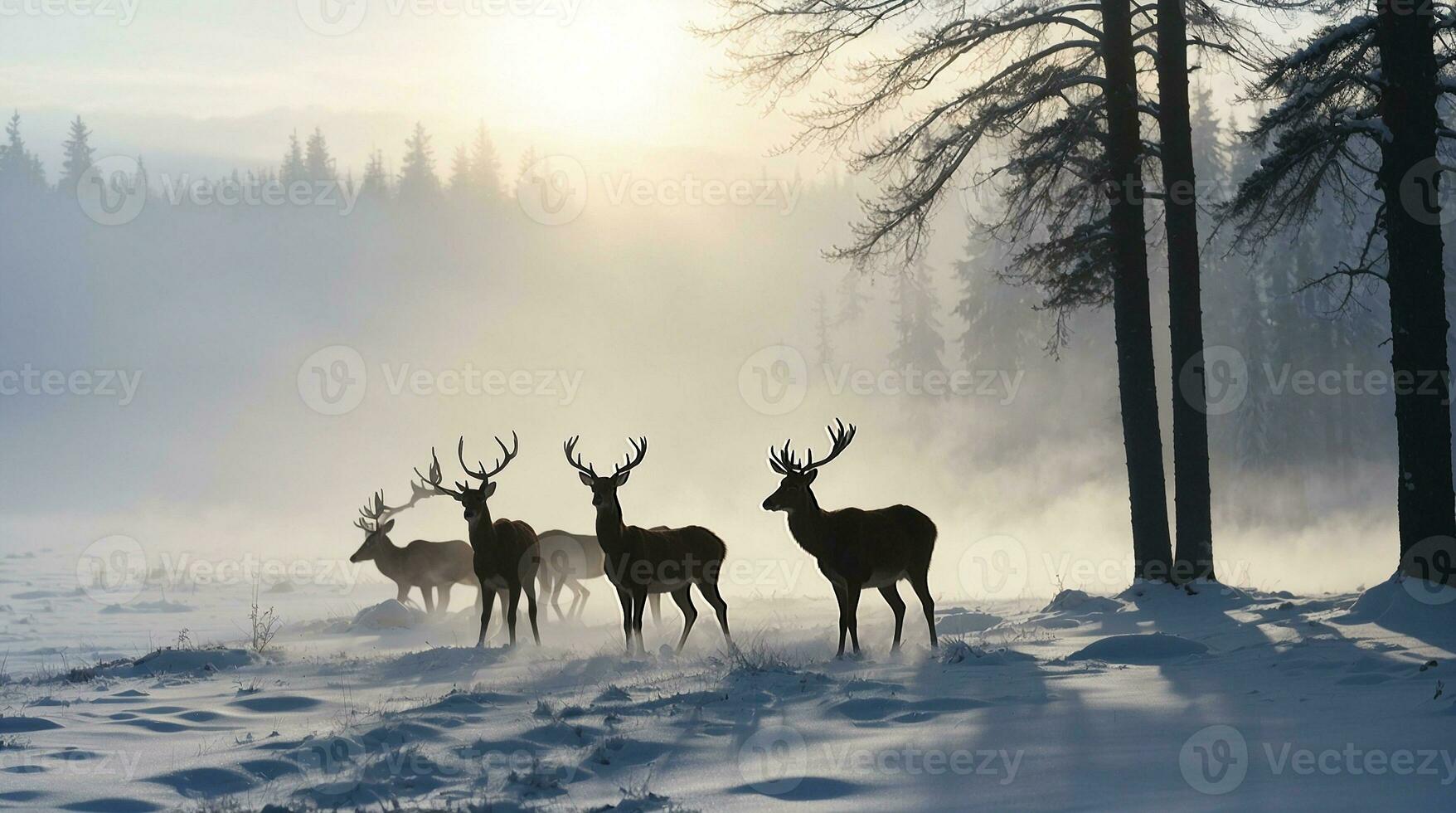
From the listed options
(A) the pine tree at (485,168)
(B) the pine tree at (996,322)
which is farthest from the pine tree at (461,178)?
(B) the pine tree at (996,322)

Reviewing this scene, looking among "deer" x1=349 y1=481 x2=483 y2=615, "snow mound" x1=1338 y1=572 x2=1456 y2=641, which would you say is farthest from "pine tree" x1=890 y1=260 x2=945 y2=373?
"snow mound" x1=1338 y1=572 x2=1456 y2=641

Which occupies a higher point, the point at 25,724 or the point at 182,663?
the point at 25,724

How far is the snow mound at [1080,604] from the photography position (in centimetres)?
1396

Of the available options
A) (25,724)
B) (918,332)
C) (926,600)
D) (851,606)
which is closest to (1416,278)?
(926,600)

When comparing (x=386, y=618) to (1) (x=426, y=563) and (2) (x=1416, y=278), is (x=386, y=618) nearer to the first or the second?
(1) (x=426, y=563)

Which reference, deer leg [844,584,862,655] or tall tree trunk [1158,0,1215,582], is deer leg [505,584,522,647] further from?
tall tree trunk [1158,0,1215,582]

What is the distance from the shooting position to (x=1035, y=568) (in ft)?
114

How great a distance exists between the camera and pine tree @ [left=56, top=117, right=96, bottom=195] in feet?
370

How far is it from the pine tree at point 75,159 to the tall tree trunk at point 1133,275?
119902 mm

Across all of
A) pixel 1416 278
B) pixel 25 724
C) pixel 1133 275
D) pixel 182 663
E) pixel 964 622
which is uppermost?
pixel 1133 275

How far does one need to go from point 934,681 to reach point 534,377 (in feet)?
294

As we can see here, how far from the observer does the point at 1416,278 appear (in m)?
11.6

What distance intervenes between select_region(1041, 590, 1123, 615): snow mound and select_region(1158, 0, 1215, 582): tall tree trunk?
1077 millimetres

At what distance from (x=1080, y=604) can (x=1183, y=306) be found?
3894 mm
